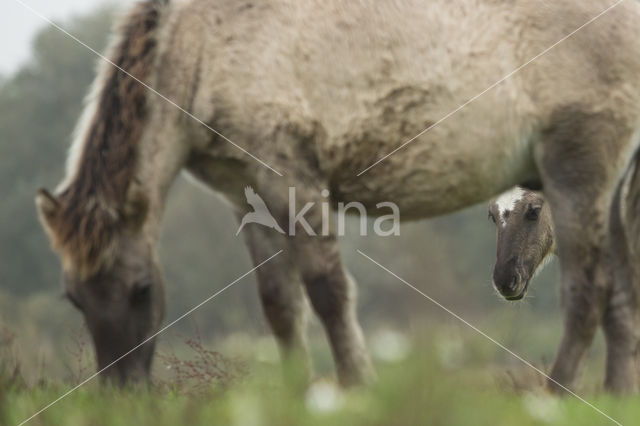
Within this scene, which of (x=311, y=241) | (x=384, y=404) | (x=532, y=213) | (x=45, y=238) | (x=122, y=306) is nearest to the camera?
(x=384, y=404)

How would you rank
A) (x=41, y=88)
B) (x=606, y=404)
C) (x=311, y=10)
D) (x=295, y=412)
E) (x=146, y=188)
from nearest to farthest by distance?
(x=295, y=412) < (x=606, y=404) < (x=146, y=188) < (x=311, y=10) < (x=41, y=88)

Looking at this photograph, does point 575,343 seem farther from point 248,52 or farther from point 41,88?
point 41,88

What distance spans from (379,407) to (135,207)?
2760mm

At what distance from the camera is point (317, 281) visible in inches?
171

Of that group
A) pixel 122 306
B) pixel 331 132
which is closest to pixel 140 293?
pixel 122 306

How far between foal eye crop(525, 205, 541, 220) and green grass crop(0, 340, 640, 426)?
207 cm

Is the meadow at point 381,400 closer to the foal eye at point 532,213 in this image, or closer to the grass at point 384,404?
the grass at point 384,404

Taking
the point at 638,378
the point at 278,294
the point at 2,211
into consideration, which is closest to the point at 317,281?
the point at 278,294

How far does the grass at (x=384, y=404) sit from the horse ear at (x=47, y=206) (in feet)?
3.10

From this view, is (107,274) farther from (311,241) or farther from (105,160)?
(311,241)

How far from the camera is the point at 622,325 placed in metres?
4.80

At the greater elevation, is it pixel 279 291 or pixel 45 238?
pixel 45 238

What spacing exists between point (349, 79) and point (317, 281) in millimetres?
1174

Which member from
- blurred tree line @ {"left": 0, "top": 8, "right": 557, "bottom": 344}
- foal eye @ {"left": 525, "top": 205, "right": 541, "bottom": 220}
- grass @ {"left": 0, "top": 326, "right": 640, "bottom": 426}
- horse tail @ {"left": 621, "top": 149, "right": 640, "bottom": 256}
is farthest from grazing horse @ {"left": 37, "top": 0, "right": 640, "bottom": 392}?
blurred tree line @ {"left": 0, "top": 8, "right": 557, "bottom": 344}
